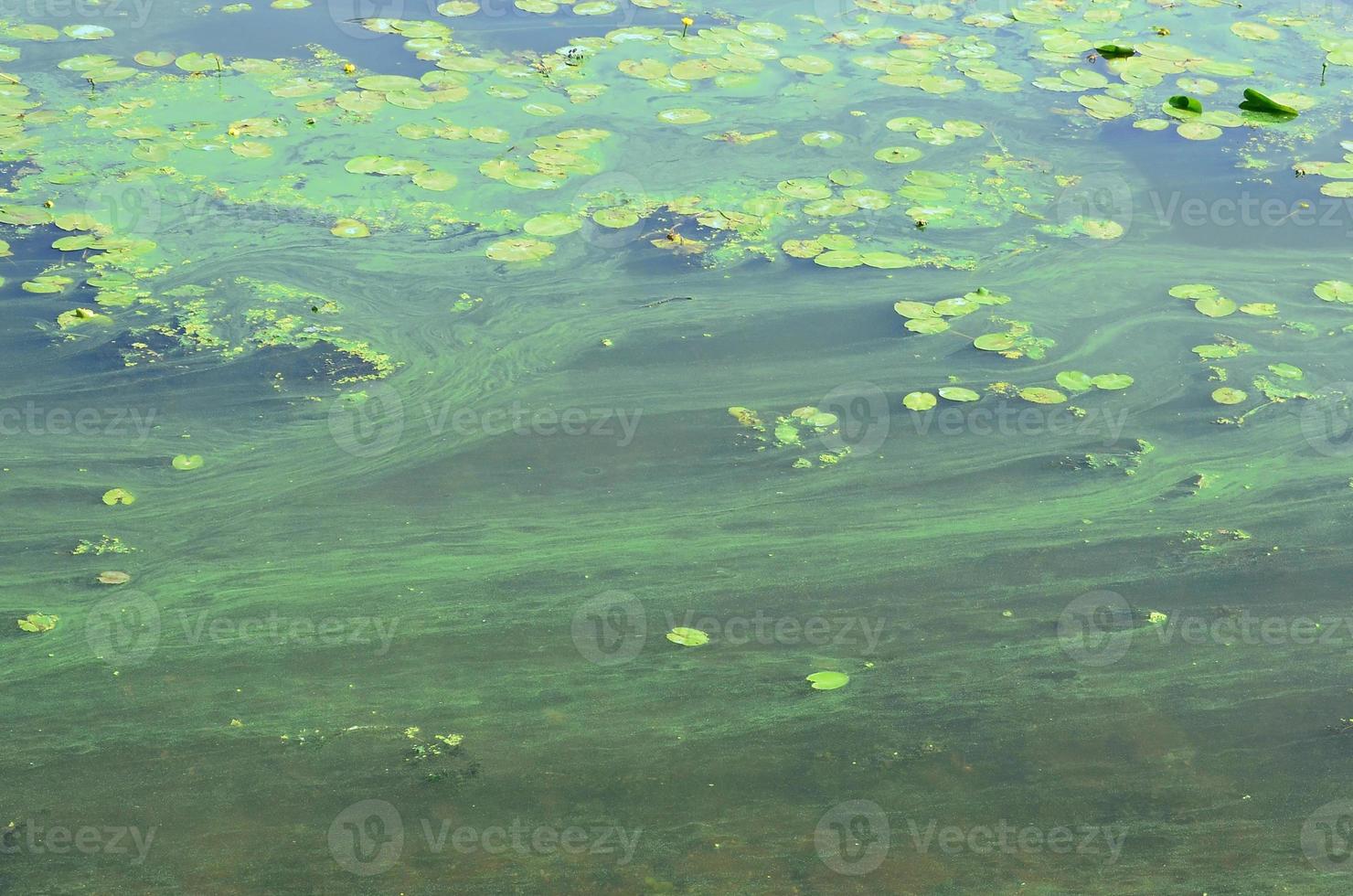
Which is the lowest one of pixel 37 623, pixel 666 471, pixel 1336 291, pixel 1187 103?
pixel 37 623

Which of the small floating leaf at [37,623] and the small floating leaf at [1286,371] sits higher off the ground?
the small floating leaf at [1286,371]

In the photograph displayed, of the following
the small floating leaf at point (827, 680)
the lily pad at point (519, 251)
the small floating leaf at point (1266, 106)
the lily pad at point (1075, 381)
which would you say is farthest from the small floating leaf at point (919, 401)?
the small floating leaf at point (1266, 106)

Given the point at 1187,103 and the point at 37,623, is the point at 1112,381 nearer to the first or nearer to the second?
the point at 1187,103

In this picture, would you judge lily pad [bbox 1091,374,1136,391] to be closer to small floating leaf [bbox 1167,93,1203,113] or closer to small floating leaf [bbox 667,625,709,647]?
small floating leaf [bbox 667,625,709,647]

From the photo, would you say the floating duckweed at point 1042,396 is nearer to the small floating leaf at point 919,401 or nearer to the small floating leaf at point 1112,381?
the small floating leaf at point 1112,381

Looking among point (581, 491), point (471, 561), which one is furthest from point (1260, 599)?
point (471, 561)

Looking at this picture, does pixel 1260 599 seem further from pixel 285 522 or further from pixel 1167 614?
pixel 285 522

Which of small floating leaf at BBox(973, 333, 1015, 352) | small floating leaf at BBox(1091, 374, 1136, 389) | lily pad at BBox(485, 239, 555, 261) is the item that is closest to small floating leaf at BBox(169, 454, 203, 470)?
lily pad at BBox(485, 239, 555, 261)

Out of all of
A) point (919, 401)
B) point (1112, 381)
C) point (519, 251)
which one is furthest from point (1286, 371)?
point (519, 251)

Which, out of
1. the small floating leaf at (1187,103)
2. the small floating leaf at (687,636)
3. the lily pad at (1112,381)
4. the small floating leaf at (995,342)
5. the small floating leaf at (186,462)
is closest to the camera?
the small floating leaf at (687,636)

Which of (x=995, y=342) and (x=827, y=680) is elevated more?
(x=995, y=342)
